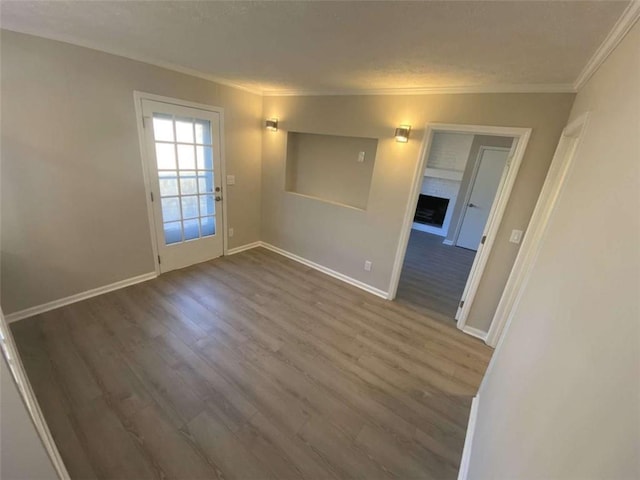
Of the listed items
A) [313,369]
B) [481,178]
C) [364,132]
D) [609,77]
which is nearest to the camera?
[609,77]

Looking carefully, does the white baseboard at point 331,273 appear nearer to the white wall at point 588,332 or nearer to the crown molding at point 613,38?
the white wall at point 588,332

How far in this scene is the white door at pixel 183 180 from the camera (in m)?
2.88

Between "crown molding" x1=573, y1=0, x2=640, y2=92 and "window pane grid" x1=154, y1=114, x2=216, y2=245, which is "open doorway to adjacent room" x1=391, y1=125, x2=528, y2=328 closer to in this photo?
"crown molding" x1=573, y1=0, x2=640, y2=92

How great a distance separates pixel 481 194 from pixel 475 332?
130 inches

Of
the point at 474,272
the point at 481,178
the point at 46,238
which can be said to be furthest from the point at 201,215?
the point at 481,178

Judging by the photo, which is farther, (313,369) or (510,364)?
(313,369)

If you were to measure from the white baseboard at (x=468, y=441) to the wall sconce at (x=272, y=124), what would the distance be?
3.77m

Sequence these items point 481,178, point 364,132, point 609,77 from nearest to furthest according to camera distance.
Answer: point 609,77 < point 364,132 < point 481,178

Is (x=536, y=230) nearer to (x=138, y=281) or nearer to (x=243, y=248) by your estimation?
(x=243, y=248)

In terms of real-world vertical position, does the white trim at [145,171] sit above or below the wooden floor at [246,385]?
above

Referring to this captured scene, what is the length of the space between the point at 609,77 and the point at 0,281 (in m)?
4.31

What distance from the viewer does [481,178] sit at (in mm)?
5012

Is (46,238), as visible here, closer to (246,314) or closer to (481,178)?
(246,314)

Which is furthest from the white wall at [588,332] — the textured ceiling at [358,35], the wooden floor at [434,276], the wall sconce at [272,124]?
the wall sconce at [272,124]
